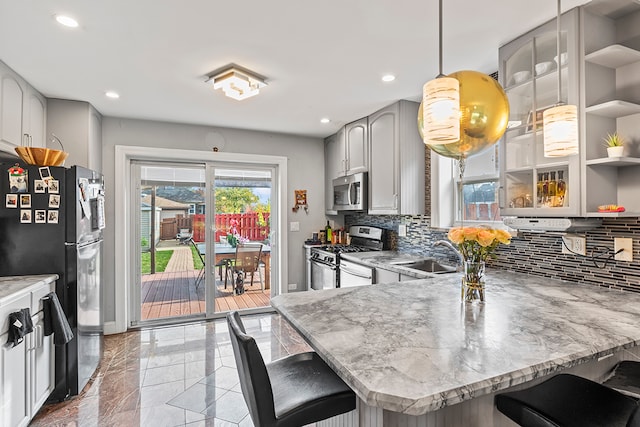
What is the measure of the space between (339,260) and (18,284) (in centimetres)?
266

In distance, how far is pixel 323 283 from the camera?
13.1 feet

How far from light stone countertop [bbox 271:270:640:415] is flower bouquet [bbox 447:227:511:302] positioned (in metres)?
0.07

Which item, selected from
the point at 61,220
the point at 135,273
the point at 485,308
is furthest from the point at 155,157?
the point at 485,308

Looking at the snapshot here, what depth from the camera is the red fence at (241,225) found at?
4.11 m

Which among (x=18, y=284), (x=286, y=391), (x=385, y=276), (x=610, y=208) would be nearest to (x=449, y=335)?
(x=286, y=391)

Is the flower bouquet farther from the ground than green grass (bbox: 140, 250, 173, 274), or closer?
farther from the ground

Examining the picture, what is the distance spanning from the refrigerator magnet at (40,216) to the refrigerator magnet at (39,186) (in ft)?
0.44

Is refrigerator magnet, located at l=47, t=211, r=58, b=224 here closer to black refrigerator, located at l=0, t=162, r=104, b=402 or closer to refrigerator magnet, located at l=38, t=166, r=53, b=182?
black refrigerator, located at l=0, t=162, r=104, b=402

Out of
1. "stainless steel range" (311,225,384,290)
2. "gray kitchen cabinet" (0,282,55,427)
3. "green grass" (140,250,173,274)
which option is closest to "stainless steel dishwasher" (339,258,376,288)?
"stainless steel range" (311,225,384,290)

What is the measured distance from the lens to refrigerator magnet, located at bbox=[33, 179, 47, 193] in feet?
7.35

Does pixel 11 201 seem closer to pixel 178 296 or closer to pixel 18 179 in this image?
pixel 18 179

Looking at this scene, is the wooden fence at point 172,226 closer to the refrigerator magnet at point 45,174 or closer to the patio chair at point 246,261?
the patio chair at point 246,261

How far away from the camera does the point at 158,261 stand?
3963 mm

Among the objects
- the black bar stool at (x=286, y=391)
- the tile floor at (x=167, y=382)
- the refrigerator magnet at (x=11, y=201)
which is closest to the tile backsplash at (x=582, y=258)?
the black bar stool at (x=286, y=391)
